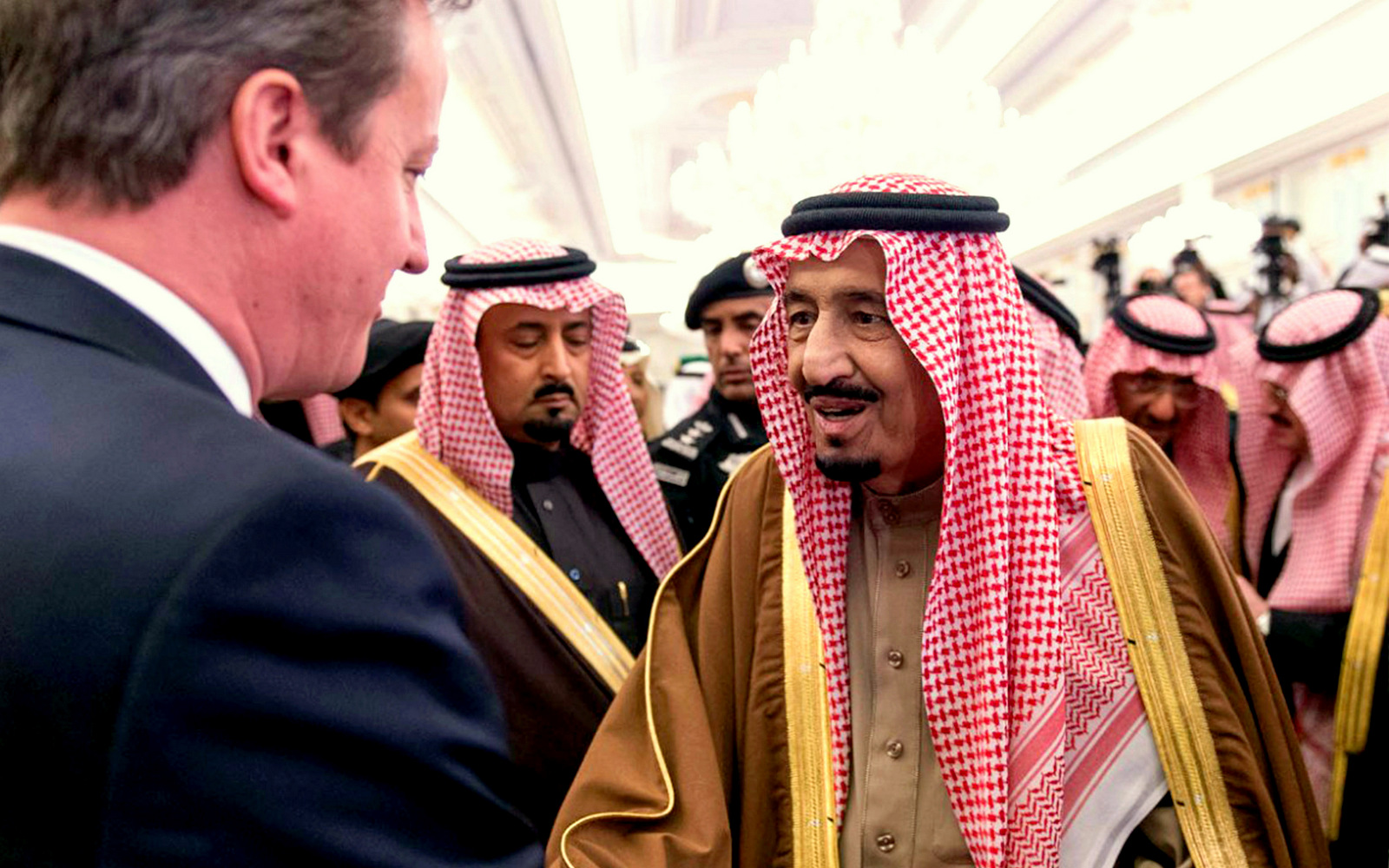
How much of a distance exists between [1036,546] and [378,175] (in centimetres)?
115

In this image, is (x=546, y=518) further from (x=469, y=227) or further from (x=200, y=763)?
(x=469, y=227)

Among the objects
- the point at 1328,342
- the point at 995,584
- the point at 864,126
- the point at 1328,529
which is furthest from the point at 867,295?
the point at 864,126

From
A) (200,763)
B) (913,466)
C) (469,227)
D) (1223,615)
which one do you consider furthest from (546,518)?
(469,227)

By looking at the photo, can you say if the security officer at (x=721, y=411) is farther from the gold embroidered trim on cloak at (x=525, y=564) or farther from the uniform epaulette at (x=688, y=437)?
the gold embroidered trim on cloak at (x=525, y=564)

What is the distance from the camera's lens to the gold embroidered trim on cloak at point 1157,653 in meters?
1.58

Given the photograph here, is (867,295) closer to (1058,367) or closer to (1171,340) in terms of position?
(1058,367)

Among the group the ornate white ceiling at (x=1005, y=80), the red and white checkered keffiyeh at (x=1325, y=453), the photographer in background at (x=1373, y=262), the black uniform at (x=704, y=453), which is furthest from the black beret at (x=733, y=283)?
the photographer in background at (x=1373, y=262)

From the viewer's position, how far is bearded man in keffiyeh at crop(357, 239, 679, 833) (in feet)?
7.45

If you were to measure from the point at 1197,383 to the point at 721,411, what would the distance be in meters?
1.52

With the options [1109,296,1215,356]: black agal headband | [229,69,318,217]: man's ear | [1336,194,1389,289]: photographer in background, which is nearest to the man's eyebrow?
[229,69,318,217]: man's ear

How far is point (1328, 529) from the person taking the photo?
9.53ft

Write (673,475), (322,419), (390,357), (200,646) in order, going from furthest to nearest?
1. (322,419)
2. (673,475)
3. (390,357)
4. (200,646)

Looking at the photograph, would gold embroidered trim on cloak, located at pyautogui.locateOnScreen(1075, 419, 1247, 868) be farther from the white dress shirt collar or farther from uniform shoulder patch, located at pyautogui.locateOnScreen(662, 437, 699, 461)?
uniform shoulder patch, located at pyautogui.locateOnScreen(662, 437, 699, 461)

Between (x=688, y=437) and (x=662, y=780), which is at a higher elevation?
(x=688, y=437)
